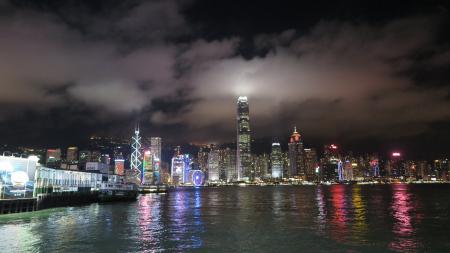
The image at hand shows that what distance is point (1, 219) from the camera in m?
55.3

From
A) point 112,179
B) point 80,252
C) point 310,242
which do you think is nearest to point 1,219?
point 80,252

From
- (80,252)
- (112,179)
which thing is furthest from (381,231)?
(112,179)

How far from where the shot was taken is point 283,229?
46562 mm

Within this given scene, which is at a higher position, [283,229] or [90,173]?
[90,173]

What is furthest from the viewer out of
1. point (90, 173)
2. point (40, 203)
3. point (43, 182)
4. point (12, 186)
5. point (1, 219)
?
point (90, 173)

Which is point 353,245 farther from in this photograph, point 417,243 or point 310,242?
point 417,243

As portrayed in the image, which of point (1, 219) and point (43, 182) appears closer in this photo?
point (1, 219)

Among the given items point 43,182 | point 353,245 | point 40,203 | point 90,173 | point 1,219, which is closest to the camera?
point 353,245

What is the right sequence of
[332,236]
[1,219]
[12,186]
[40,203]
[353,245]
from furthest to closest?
[40,203] → [12,186] → [1,219] → [332,236] → [353,245]

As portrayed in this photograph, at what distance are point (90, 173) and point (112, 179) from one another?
80.2 feet

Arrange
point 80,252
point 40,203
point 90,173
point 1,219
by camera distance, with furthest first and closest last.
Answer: point 90,173 < point 40,203 < point 1,219 < point 80,252

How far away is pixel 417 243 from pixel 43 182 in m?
67.4

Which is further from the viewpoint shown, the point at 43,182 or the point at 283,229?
the point at 43,182

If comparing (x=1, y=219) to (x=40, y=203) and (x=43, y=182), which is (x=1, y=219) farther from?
(x=43, y=182)
